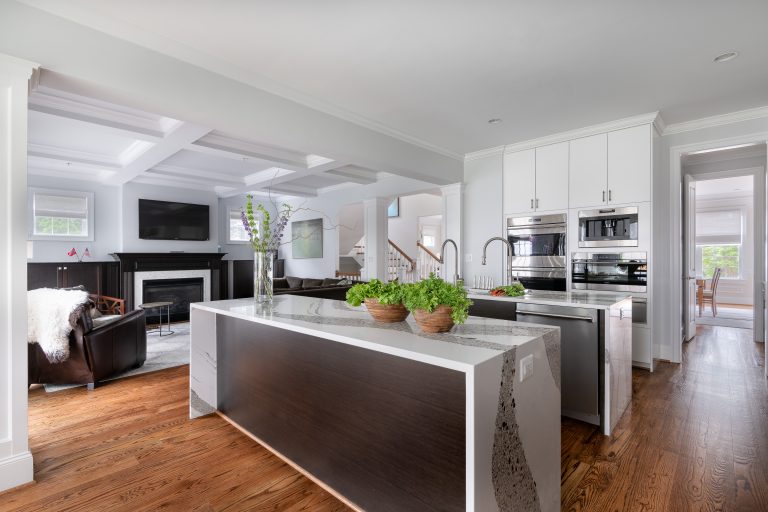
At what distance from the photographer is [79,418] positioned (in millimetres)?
2818

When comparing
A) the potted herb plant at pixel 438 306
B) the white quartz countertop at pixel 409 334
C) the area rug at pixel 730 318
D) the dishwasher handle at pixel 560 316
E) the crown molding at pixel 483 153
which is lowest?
the area rug at pixel 730 318

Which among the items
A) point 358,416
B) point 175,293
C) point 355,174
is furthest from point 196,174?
point 358,416

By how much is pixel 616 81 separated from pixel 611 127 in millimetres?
1067

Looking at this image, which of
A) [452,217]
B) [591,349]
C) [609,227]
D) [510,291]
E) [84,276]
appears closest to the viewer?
[591,349]

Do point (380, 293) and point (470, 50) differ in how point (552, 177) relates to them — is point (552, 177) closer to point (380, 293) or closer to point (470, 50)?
point (470, 50)

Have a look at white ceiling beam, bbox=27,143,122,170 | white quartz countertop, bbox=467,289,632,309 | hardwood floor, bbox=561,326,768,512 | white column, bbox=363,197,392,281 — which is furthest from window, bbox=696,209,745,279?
white ceiling beam, bbox=27,143,122,170

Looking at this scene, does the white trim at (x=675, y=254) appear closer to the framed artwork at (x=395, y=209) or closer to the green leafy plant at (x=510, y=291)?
the green leafy plant at (x=510, y=291)

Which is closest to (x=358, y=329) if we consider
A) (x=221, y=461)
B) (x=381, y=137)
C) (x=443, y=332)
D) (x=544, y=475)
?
(x=443, y=332)

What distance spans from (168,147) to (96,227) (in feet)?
10.7

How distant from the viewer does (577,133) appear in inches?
169

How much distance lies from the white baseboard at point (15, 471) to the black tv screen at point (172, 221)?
564cm

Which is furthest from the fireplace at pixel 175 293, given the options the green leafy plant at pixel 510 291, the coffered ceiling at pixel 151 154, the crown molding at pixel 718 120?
the crown molding at pixel 718 120

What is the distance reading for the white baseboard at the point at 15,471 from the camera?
1.96 metres

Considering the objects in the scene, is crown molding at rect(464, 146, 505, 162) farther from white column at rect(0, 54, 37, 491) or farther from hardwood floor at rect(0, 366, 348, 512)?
white column at rect(0, 54, 37, 491)
